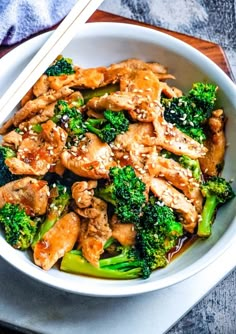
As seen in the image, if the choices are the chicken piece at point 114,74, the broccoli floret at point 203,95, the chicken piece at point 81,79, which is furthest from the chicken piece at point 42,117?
the broccoli floret at point 203,95

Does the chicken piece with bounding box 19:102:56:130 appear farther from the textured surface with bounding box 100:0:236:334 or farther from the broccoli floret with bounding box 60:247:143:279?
the textured surface with bounding box 100:0:236:334

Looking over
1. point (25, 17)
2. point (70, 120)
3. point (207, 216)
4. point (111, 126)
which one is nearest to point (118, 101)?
point (111, 126)

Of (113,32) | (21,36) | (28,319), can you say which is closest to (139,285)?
(28,319)

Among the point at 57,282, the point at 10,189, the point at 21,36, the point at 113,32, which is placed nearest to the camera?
the point at 57,282

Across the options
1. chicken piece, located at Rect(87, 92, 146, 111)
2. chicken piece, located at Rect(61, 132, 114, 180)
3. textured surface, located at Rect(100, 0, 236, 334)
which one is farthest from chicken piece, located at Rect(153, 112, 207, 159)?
textured surface, located at Rect(100, 0, 236, 334)

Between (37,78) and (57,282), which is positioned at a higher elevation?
(37,78)

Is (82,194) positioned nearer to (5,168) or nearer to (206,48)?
(5,168)

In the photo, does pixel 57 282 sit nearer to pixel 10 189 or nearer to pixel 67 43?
pixel 10 189
